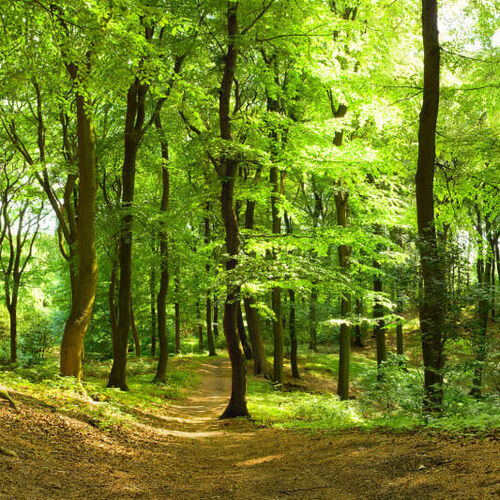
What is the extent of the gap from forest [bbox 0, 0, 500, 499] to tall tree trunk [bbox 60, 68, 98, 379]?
48 millimetres

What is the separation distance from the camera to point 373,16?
12.9 m

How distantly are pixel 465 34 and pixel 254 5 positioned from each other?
5.93 meters

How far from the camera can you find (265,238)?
1248 centimetres

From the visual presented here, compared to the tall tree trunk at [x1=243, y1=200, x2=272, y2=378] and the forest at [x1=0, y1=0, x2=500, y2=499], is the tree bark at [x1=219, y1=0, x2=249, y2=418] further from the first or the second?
the tall tree trunk at [x1=243, y1=200, x2=272, y2=378]

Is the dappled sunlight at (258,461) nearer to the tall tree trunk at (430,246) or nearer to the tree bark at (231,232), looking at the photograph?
the tall tree trunk at (430,246)

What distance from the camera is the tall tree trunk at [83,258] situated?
351 inches

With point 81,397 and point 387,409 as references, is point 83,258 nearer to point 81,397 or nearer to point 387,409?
point 81,397

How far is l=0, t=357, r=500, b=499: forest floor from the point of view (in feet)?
13.0

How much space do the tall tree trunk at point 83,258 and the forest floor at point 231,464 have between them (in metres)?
2.11

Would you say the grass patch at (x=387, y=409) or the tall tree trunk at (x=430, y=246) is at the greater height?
the tall tree trunk at (x=430, y=246)

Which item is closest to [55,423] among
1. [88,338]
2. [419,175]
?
[419,175]

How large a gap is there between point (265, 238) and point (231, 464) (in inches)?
282

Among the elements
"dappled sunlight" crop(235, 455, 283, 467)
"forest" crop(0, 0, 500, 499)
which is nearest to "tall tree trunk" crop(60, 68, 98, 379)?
"forest" crop(0, 0, 500, 499)

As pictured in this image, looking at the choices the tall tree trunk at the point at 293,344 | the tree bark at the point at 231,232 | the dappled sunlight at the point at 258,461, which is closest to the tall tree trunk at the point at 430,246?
the dappled sunlight at the point at 258,461
